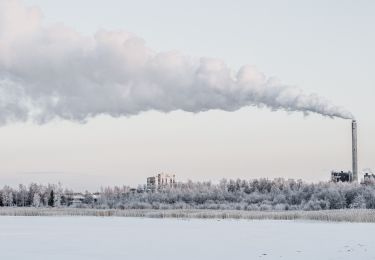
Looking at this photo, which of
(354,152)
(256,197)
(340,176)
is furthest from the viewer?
(340,176)

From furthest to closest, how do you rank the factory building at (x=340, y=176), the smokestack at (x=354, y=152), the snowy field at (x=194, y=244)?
1. the factory building at (x=340, y=176)
2. the smokestack at (x=354, y=152)
3. the snowy field at (x=194, y=244)

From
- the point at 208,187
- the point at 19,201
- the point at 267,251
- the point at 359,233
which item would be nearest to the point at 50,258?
the point at 267,251

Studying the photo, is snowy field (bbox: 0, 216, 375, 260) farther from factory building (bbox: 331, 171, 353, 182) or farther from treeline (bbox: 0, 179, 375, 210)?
factory building (bbox: 331, 171, 353, 182)

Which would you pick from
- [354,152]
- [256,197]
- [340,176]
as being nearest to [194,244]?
[354,152]

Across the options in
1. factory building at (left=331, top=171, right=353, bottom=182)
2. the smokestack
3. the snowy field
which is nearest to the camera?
the snowy field

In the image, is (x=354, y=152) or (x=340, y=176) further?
(x=340, y=176)

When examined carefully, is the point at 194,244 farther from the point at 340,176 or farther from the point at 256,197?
the point at 340,176

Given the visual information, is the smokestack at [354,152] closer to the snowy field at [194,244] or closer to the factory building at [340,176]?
the factory building at [340,176]

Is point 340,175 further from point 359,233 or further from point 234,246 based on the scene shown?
point 234,246

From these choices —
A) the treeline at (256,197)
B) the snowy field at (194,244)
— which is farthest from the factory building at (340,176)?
the snowy field at (194,244)

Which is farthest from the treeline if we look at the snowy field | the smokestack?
the snowy field

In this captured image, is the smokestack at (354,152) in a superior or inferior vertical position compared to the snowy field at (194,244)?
superior

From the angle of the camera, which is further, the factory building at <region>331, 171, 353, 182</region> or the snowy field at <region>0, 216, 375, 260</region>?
the factory building at <region>331, 171, 353, 182</region>

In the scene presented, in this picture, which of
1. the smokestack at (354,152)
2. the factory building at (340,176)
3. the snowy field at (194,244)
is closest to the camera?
the snowy field at (194,244)
